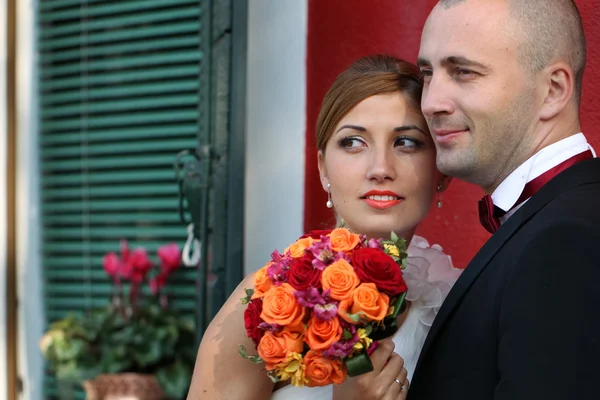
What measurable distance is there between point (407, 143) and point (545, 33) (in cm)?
52

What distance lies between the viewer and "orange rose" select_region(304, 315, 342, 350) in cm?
175

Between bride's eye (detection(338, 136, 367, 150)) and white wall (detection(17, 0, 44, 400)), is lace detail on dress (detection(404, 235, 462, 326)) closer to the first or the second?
bride's eye (detection(338, 136, 367, 150))

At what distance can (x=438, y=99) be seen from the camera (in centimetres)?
205

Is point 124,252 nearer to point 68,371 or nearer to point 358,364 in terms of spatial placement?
point 68,371

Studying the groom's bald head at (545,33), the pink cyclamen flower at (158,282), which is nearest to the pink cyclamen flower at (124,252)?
the pink cyclamen flower at (158,282)

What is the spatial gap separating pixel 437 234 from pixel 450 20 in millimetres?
1328

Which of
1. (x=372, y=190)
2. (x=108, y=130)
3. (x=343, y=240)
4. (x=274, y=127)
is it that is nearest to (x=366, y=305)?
(x=343, y=240)

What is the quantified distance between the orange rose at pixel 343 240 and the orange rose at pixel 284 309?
→ 154mm

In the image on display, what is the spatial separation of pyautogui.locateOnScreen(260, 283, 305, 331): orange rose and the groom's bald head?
0.77 m

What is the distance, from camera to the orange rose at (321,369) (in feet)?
5.86

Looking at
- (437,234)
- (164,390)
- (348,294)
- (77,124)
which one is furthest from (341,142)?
(77,124)

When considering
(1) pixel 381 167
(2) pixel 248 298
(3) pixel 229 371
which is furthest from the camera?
(1) pixel 381 167

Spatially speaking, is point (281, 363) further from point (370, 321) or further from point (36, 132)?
point (36, 132)

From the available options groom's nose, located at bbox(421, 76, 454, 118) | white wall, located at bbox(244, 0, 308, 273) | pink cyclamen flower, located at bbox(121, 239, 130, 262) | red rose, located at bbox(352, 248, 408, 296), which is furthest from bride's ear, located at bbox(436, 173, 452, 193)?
pink cyclamen flower, located at bbox(121, 239, 130, 262)
